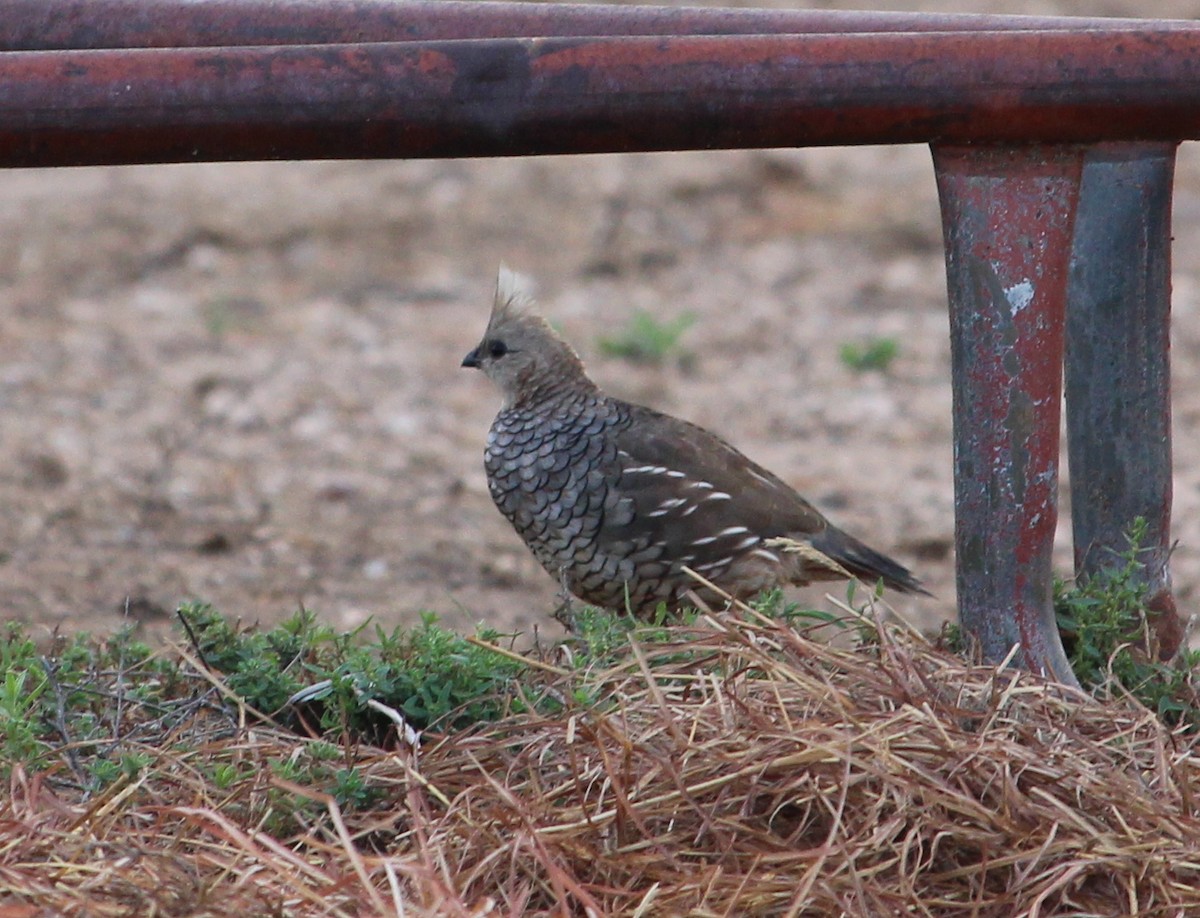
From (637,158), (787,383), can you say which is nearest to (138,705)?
(787,383)

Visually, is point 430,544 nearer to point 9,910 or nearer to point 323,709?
point 323,709

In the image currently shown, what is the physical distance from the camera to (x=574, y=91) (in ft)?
8.75

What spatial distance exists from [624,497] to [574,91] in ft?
5.38

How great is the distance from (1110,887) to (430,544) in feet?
11.5

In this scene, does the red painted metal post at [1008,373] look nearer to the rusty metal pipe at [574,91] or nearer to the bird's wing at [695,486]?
the rusty metal pipe at [574,91]

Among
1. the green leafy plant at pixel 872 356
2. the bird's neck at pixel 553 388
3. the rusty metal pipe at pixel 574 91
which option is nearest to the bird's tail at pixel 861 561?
the bird's neck at pixel 553 388

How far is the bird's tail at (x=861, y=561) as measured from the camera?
4430 millimetres

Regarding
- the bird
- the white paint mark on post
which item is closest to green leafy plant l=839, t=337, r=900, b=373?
the bird

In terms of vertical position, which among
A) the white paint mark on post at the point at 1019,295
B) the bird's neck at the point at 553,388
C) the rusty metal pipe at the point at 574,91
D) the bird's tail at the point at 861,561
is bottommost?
the bird's tail at the point at 861,561

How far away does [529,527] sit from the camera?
419 cm

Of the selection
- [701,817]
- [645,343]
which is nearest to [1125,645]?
[701,817]

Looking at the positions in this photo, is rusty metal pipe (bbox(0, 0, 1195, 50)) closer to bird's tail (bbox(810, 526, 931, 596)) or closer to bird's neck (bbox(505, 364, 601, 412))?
bird's neck (bbox(505, 364, 601, 412))

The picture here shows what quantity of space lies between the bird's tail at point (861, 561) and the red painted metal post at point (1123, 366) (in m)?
1.17

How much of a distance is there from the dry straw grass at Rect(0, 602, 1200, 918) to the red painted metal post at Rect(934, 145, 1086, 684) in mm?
238
